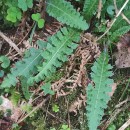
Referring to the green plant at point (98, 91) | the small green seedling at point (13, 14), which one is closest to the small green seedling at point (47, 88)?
the green plant at point (98, 91)

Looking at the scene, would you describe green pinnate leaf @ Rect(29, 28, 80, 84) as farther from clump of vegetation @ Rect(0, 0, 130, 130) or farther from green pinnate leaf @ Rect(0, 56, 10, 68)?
green pinnate leaf @ Rect(0, 56, 10, 68)

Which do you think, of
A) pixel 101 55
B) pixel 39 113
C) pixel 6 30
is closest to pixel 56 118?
pixel 39 113

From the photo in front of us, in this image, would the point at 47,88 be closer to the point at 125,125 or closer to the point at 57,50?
the point at 57,50

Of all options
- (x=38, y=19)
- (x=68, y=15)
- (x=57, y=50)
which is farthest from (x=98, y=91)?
(x=38, y=19)

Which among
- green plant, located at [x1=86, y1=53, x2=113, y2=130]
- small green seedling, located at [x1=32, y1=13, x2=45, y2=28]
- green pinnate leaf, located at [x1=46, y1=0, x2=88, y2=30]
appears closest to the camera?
green plant, located at [x1=86, y1=53, x2=113, y2=130]

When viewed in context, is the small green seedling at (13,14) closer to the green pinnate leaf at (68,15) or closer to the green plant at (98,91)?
the green pinnate leaf at (68,15)

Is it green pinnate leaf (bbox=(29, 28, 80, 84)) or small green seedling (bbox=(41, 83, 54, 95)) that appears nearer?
green pinnate leaf (bbox=(29, 28, 80, 84))

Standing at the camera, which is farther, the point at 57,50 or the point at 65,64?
the point at 65,64

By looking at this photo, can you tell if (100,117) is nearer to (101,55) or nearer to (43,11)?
(101,55)

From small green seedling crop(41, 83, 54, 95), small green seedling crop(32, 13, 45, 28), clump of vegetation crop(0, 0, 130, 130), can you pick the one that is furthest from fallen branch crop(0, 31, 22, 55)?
small green seedling crop(41, 83, 54, 95)
